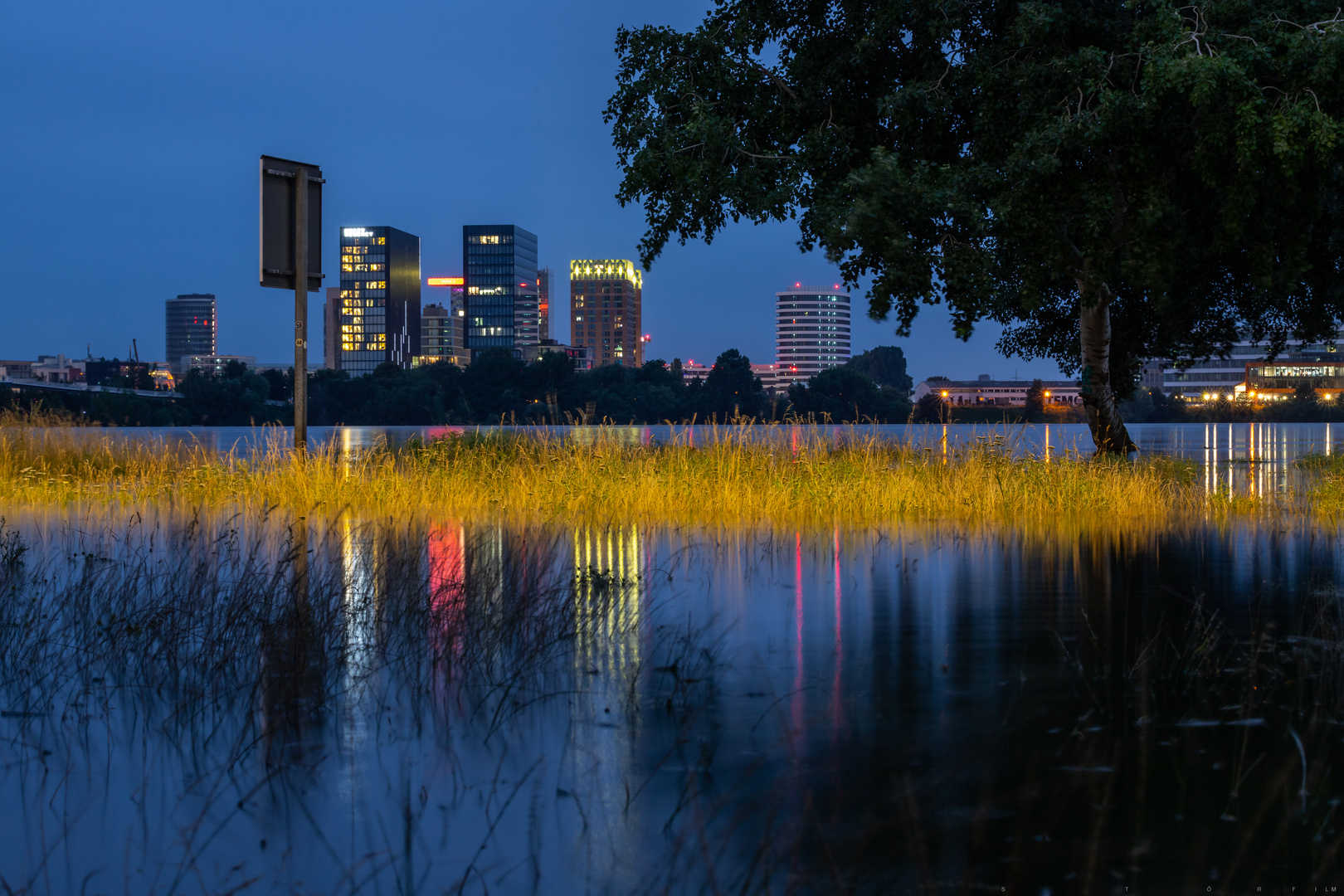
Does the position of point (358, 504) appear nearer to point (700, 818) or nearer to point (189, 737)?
point (189, 737)

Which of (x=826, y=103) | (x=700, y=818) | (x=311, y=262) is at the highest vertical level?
(x=826, y=103)

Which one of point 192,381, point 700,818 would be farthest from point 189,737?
point 192,381

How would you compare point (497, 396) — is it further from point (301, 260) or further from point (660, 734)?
point (660, 734)

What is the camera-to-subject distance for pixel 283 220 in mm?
11922

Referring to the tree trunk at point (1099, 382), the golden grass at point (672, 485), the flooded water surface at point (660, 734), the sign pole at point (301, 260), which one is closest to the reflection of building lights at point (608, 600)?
the flooded water surface at point (660, 734)

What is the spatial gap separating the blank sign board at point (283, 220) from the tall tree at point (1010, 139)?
31.3ft

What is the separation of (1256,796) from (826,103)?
20581 millimetres

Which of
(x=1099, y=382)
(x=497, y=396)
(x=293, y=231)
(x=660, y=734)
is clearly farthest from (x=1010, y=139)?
(x=497, y=396)

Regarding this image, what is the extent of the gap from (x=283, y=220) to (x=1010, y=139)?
1421cm

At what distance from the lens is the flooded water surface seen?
3.79 m

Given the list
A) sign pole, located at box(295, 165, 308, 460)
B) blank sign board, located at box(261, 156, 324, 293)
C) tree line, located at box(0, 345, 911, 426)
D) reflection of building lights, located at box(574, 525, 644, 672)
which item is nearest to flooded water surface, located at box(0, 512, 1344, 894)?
reflection of building lights, located at box(574, 525, 644, 672)

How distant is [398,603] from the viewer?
26.6ft

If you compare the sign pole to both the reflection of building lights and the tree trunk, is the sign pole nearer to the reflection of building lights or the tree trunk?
the reflection of building lights

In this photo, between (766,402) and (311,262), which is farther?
(766,402)
